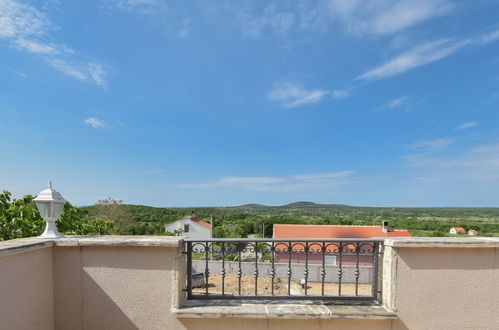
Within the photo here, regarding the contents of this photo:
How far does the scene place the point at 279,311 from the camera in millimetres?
2699

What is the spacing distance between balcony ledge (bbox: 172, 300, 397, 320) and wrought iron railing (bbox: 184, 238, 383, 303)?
4.7 inches

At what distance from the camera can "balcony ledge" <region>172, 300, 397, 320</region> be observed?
2664mm

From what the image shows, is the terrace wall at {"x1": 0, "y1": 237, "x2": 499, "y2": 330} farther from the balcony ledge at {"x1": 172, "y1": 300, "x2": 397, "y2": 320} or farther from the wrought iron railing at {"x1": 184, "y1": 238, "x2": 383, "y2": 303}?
the wrought iron railing at {"x1": 184, "y1": 238, "x2": 383, "y2": 303}

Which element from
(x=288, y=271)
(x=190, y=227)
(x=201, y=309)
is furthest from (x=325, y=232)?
(x=201, y=309)

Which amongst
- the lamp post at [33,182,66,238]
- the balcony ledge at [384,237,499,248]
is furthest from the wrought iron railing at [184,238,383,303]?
the lamp post at [33,182,66,238]

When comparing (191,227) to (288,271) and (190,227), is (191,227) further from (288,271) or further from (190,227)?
(288,271)

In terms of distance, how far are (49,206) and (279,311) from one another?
281cm

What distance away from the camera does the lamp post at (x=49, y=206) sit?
2822 millimetres

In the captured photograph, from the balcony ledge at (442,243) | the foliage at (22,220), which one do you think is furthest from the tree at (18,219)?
the balcony ledge at (442,243)

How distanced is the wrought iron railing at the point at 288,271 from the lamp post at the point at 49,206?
1535mm

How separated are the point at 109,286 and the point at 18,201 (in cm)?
485

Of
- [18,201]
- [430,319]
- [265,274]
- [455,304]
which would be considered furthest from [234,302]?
[265,274]

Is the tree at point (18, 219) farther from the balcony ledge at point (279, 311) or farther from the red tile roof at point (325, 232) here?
the red tile roof at point (325, 232)

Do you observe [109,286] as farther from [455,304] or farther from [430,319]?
[455,304]
